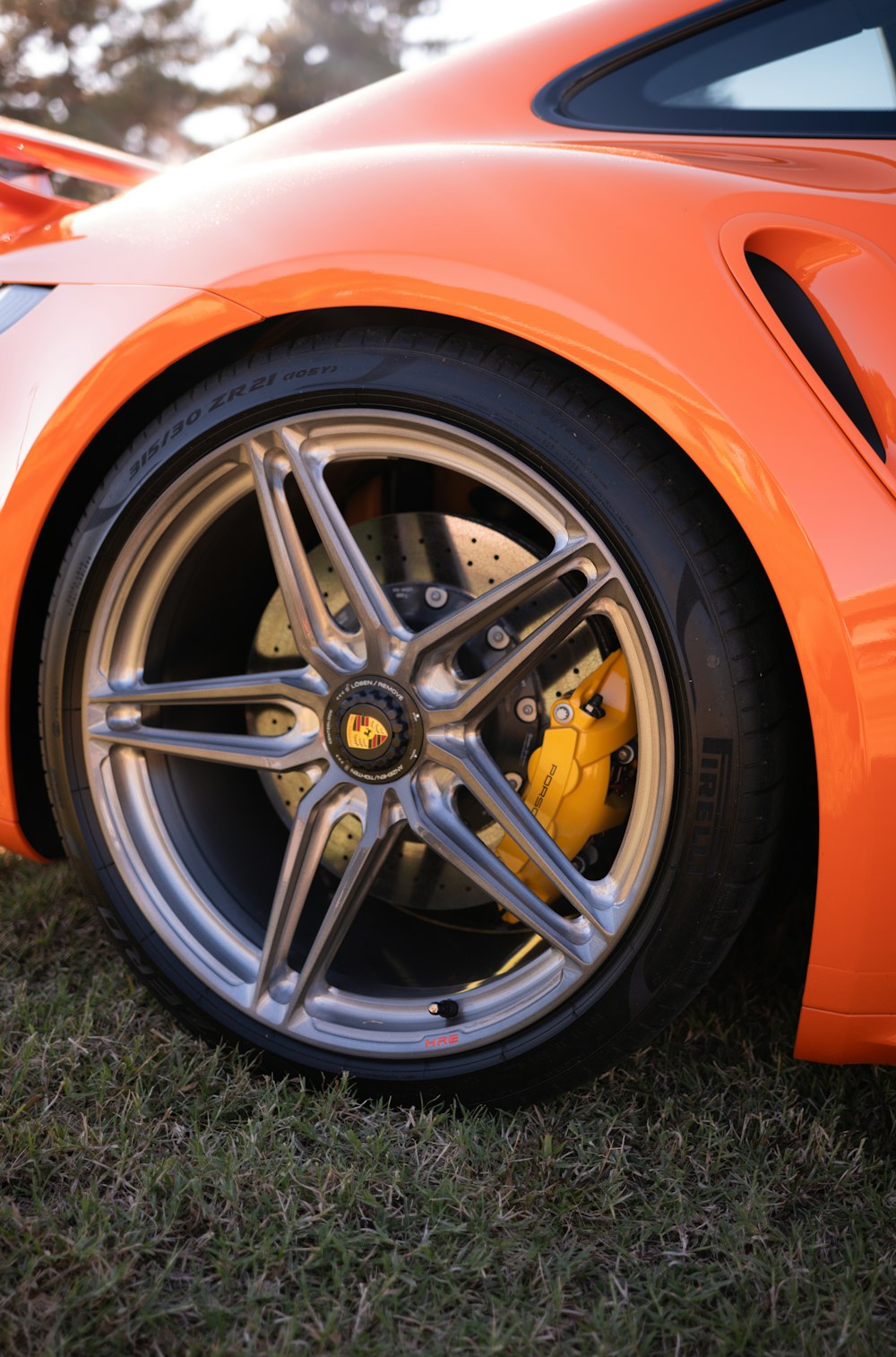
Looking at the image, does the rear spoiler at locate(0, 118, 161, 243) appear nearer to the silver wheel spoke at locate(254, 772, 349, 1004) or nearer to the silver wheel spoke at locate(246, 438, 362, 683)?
the silver wheel spoke at locate(246, 438, 362, 683)

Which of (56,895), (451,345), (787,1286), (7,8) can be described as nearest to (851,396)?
(451,345)

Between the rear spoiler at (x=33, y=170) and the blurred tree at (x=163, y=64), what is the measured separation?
11764 mm

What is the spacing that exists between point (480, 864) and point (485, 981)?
191mm

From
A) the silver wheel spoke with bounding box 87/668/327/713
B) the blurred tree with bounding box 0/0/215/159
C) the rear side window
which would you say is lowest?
the silver wheel spoke with bounding box 87/668/327/713

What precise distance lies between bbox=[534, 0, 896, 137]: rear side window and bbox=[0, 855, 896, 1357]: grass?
134cm

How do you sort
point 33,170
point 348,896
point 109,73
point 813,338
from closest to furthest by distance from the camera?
point 813,338
point 348,896
point 33,170
point 109,73

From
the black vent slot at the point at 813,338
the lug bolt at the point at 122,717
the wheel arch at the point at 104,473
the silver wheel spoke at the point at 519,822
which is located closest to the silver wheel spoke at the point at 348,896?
the silver wheel spoke at the point at 519,822

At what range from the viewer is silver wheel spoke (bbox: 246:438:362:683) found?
4.85 feet

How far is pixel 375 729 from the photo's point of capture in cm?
144

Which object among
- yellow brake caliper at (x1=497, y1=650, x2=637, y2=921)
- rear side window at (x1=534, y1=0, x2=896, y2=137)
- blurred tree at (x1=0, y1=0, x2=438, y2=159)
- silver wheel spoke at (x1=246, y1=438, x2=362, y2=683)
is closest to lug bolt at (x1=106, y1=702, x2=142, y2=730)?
silver wheel spoke at (x1=246, y1=438, x2=362, y2=683)

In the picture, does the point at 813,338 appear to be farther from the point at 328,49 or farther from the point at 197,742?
the point at 328,49

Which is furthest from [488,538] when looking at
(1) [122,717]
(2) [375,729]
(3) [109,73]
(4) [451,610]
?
(3) [109,73]

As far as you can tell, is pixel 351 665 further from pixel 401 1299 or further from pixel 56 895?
pixel 56 895

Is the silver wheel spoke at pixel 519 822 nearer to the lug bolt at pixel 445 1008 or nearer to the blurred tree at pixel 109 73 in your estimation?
the lug bolt at pixel 445 1008
